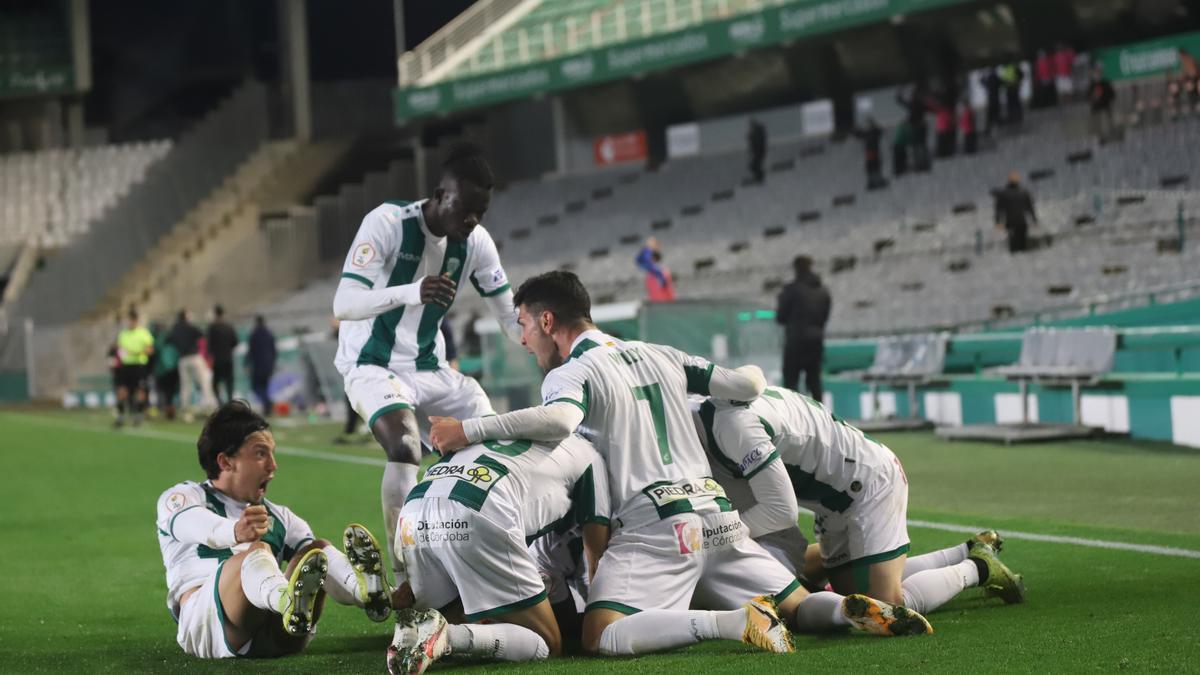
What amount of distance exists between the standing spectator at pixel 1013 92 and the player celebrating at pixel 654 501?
23.9 metres

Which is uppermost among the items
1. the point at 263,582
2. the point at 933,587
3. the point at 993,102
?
the point at 993,102

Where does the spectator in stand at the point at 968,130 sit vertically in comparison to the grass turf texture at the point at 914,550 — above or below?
above

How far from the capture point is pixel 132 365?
80.6 feet

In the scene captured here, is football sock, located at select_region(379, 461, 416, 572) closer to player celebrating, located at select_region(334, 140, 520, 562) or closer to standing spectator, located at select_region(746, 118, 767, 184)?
player celebrating, located at select_region(334, 140, 520, 562)

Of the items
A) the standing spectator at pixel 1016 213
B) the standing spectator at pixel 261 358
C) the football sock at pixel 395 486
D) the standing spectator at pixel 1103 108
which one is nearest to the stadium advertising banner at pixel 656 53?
the standing spectator at pixel 1103 108

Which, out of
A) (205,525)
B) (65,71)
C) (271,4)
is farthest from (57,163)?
(205,525)

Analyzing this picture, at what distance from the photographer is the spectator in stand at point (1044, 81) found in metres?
28.5

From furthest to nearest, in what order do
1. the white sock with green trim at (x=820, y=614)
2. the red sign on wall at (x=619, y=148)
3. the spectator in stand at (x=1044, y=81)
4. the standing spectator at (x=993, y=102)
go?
the red sign on wall at (x=619, y=148) → the standing spectator at (x=993, y=102) → the spectator in stand at (x=1044, y=81) → the white sock with green trim at (x=820, y=614)

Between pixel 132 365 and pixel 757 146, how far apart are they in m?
14.3

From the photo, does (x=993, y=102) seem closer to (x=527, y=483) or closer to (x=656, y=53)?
(x=656, y=53)

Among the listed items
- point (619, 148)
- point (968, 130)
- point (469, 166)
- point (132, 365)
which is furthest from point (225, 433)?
point (619, 148)

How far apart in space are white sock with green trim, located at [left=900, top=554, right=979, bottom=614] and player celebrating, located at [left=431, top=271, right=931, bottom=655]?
554mm

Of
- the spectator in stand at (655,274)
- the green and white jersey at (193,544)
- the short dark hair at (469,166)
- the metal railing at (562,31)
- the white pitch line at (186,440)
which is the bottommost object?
the white pitch line at (186,440)

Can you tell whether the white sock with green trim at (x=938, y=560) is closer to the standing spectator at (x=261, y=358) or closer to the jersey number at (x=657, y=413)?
the jersey number at (x=657, y=413)
